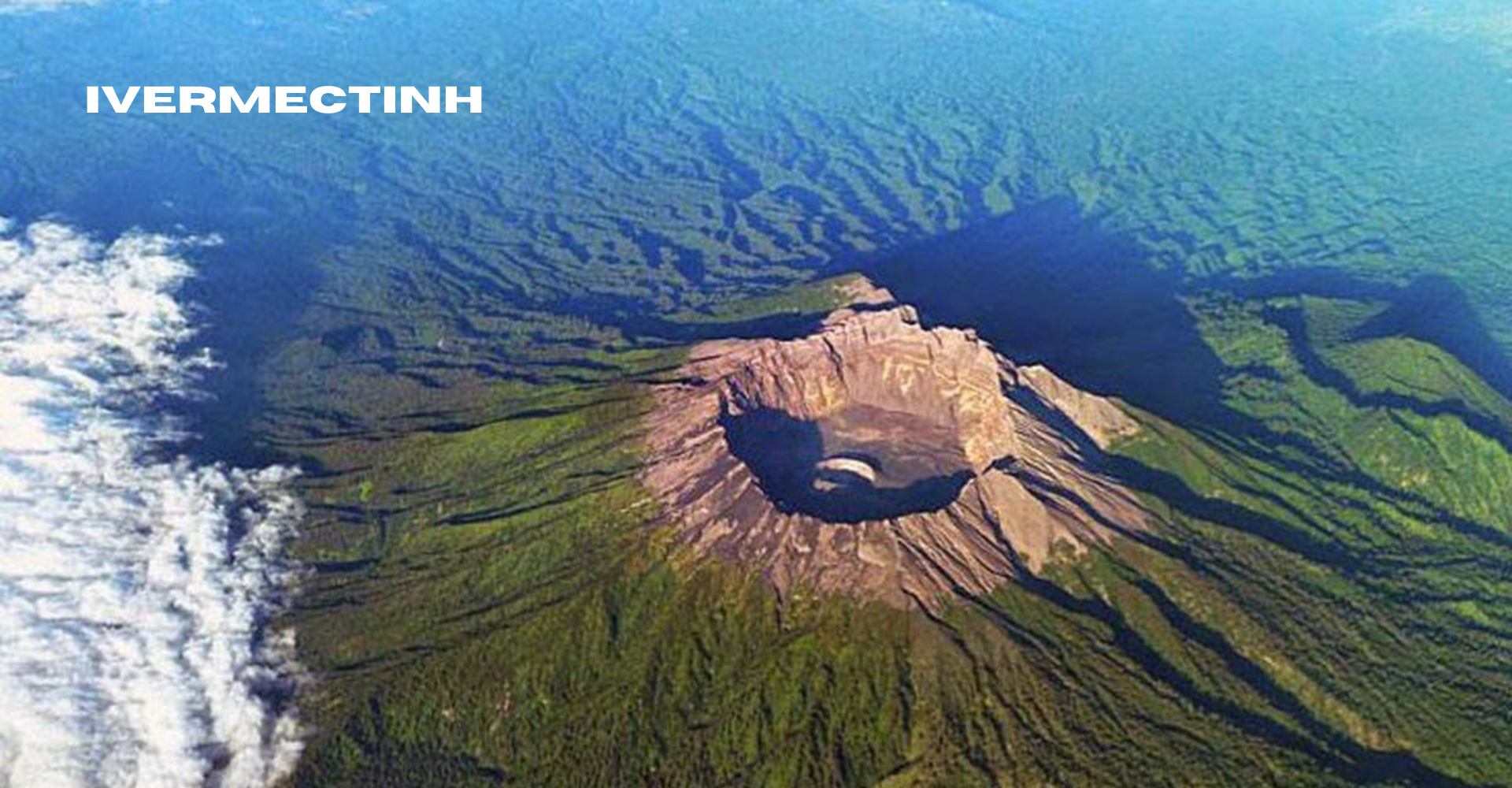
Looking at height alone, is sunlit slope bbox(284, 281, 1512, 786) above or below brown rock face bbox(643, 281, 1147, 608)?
below

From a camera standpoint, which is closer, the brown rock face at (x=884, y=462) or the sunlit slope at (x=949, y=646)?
the sunlit slope at (x=949, y=646)

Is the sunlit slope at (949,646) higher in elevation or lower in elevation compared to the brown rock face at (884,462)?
lower

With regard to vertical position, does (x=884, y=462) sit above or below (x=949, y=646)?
above

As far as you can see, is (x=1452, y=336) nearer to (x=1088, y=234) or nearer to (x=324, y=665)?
(x=1088, y=234)

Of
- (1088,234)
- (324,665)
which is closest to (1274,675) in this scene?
(324,665)

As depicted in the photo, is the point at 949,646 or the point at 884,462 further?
the point at 884,462
